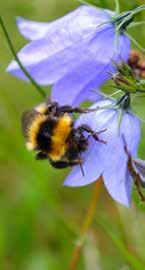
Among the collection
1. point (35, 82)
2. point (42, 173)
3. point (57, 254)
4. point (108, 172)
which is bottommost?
point (57, 254)

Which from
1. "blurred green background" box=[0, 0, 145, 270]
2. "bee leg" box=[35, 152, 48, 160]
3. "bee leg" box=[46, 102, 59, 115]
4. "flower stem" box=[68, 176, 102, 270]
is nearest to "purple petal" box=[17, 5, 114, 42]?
"bee leg" box=[46, 102, 59, 115]

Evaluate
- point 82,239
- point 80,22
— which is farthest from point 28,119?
point 82,239

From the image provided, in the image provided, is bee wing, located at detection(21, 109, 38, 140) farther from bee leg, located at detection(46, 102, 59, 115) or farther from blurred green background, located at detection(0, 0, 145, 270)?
blurred green background, located at detection(0, 0, 145, 270)

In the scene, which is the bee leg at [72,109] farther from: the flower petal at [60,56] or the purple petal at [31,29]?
the purple petal at [31,29]

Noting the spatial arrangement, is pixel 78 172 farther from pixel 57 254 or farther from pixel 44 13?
pixel 44 13

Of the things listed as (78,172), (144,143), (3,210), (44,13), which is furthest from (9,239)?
(78,172)
